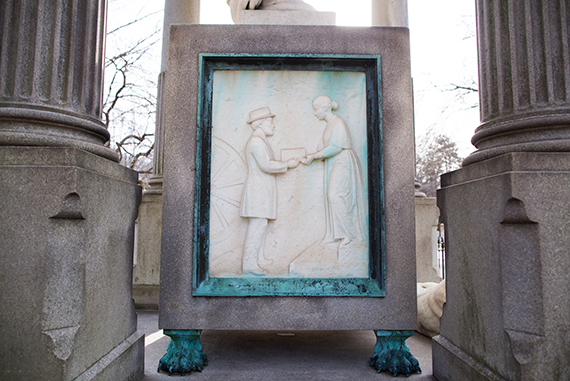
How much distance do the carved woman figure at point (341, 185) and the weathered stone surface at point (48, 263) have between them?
2.16 metres

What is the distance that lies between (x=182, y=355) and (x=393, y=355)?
206 cm

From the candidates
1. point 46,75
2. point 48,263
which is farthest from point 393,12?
point 48,263

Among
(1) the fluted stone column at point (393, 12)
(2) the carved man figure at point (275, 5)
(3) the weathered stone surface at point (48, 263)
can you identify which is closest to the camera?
(3) the weathered stone surface at point (48, 263)

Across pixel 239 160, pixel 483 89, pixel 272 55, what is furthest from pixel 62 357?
pixel 483 89

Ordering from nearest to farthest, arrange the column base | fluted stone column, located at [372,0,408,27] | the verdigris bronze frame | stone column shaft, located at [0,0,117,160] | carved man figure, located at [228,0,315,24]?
the column base → stone column shaft, located at [0,0,117,160] → the verdigris bronze frame → carved man figure, located at [228,0,315,24] → fluted stone column, located at [372,0,408,27]

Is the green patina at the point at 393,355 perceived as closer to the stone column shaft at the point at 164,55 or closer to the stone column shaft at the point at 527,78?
the stone column shaft at the point at 527,78

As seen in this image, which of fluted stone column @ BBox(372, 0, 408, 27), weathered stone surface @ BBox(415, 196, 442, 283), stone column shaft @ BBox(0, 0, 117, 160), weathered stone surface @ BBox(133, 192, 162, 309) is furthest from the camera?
fluted stone column @ BBox(372, 0, 408, 27)

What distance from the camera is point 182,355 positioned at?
3828 mm

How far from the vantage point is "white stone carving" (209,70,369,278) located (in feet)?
13.1

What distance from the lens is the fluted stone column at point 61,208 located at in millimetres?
2666

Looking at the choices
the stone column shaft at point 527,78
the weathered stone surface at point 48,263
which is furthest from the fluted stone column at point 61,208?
the stone column shaft at point 527,78

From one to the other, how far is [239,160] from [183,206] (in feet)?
2.43

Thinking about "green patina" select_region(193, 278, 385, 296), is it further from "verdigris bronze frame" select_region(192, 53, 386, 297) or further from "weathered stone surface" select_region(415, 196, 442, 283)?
"weathered stone surface" select_region(415, 196, 442, 283)

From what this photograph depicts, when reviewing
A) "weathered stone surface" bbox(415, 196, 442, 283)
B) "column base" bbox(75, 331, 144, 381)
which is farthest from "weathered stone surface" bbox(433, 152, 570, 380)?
"weathered stone surface" bbox(415, 196, 442, 283)
